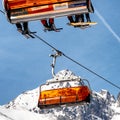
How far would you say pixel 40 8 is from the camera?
2036 cm

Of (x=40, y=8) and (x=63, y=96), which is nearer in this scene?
(x=40, y=8)

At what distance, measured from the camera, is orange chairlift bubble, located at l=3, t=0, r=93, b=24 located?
19.9m

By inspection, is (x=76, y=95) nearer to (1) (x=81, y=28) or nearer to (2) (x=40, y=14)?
(1) (x=81, y=28)

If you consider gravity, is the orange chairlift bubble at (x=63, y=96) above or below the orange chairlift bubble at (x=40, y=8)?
below

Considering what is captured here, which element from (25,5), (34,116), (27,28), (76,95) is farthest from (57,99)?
(34,116)

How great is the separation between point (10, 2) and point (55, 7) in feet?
6.45

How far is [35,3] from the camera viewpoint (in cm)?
2055

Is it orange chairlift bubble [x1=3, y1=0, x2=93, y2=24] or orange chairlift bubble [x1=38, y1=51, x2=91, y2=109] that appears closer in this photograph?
orange chairlift bubble [x1=3, y1=0, x2=93, y2=24]

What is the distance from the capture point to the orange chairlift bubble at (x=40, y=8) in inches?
783

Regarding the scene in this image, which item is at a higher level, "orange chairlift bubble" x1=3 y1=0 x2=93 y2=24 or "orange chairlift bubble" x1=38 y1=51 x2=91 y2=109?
"orange chairlift bubble" x1=3 y1=0 x2=93 y2=24

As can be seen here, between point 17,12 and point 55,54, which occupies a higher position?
point 17,12

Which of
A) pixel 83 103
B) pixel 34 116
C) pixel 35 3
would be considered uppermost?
pixel 35 3

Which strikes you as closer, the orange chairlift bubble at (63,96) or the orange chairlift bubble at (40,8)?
the orange chairlift bubble at (40,8)

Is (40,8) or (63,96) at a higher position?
(40,8)
